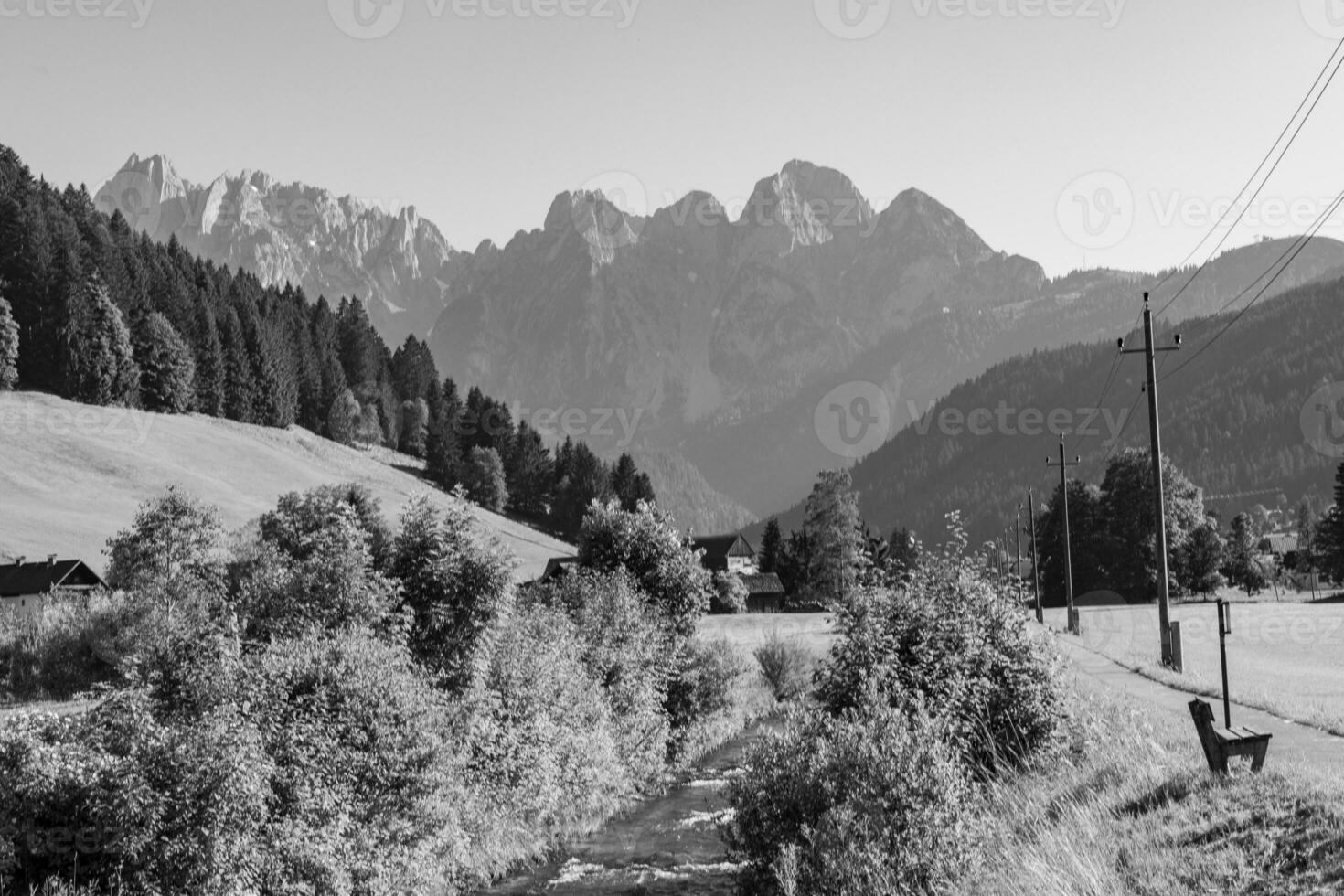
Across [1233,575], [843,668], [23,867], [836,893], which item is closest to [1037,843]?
[836,893]

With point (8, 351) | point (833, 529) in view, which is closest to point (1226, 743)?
point (833, 529)

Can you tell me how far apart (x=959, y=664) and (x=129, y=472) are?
98.1 m

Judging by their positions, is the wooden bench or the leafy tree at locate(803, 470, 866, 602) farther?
the leafy tree at locate(803, 470, 866, 602)

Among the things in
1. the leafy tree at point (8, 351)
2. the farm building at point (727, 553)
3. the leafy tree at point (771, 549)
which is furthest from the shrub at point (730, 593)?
the leafy tree at point (8, 351)

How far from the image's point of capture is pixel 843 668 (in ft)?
64.3

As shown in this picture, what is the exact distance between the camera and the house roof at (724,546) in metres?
144

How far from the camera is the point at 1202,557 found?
93688 millimetres

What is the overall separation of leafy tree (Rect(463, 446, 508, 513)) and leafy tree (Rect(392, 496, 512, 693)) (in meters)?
118

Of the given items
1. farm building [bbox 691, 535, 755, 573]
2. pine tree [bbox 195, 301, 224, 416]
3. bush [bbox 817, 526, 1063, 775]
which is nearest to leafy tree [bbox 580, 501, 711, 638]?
bush [bbox 817, 526, 1063, 775]

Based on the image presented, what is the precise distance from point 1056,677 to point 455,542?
16.7 m

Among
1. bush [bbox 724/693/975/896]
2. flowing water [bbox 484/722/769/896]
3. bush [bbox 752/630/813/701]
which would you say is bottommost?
flowing water [bbox 484/722/769/896]

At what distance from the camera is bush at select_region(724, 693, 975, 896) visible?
15.3m

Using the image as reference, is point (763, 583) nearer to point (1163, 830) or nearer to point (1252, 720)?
point (1252, 720)

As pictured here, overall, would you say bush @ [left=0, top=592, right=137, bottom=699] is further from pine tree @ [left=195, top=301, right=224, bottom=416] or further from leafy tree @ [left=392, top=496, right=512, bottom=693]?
pine tree @ [left=195, top=301, right=224, bottom=416]
